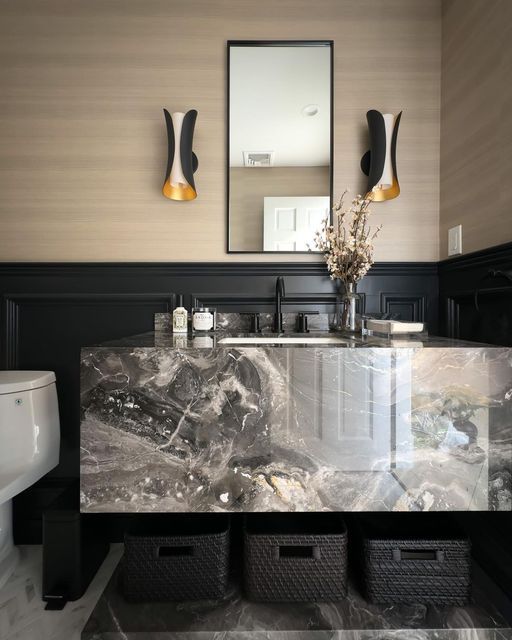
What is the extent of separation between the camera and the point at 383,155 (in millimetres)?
1700

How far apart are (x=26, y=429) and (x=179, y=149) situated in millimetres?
1293

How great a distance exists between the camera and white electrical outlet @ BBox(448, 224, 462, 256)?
1.60 m

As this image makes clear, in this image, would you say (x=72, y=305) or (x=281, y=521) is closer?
(x=281, y=521)

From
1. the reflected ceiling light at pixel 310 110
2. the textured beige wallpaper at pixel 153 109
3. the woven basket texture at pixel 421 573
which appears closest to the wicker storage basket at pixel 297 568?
the woven basket texture at pixel 421 573

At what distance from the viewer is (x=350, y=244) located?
1.57 m

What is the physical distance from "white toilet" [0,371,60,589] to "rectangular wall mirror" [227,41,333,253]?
3.84 feet

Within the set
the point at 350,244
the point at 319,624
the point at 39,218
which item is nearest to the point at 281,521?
the point at 319,624

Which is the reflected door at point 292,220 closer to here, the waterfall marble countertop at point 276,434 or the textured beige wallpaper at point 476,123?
the textured beige wallpaper at point 476,123

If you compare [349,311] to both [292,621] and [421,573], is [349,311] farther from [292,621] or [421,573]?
[292,621]

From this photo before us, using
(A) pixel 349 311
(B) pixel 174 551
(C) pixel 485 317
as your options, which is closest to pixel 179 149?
(A) pixel 349 311

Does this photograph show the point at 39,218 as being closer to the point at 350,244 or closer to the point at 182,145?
the point at 182,145

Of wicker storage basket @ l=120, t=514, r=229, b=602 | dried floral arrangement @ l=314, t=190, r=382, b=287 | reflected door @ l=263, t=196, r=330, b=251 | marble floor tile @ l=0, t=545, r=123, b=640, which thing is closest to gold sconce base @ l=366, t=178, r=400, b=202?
dried floral arrangement @ l=314, t=190, r=382, b=287

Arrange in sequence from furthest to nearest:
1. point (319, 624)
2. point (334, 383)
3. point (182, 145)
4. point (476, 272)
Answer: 1. point (182, 145)
2. point (476, 272)
3. point (319, 624)
4. point (334, 383)

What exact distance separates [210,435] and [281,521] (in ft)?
1.62
